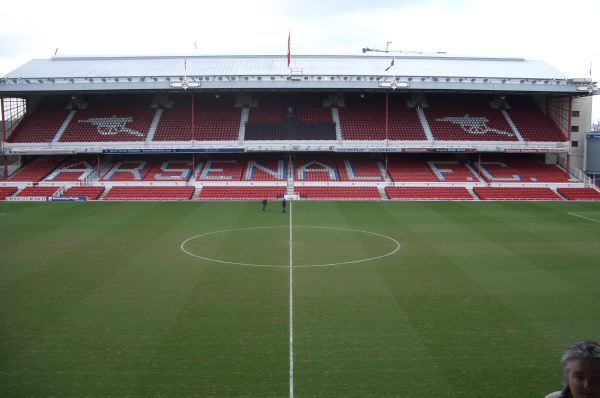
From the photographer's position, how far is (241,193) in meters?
46.7

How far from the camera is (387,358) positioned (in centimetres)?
1228

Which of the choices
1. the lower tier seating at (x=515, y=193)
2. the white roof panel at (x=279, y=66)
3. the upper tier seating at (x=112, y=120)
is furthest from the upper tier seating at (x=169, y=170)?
the lower tier seating at (x=515, y=193)

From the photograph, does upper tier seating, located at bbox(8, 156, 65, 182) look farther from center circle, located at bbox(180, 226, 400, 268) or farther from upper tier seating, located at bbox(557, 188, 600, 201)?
upper tier seating, located at bbox(557, 188, 600, 201)

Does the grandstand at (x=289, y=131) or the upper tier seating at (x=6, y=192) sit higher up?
the grandstand at (x=289, y=131)

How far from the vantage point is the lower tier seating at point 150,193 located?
45.8 meters

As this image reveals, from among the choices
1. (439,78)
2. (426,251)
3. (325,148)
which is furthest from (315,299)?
(439,78)

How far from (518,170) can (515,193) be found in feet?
20.3

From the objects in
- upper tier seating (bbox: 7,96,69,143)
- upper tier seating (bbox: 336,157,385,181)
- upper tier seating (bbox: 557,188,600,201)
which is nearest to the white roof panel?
upper tier seating (bbox: 7,96,69,143)

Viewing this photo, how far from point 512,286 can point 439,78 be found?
Result: 115 feet

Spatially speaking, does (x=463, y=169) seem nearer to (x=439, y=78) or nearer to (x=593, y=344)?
(x=439, y=78)

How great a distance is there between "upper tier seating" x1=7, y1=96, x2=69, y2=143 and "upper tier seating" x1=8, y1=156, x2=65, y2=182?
2510 millimetres

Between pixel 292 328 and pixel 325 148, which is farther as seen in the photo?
pixel 325 148

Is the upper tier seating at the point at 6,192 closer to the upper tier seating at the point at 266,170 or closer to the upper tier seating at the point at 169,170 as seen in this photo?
the upper tier seating at the point at 169,170

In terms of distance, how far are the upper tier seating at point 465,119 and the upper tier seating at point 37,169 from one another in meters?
37.3
